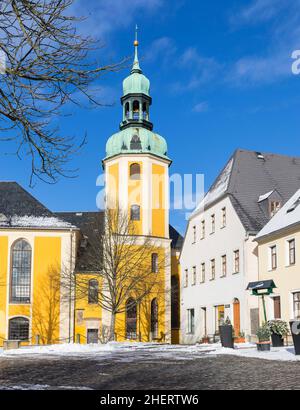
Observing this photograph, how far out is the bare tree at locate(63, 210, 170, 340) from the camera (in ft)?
144

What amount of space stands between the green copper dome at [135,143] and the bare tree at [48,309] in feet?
37.3

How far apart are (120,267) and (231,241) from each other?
35.2 ft

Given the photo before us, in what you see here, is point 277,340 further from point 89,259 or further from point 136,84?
point 136,84

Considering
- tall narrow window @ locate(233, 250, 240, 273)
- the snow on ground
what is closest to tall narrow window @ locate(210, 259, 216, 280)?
tall narrow window @ locate(233, 250, 240, 273)

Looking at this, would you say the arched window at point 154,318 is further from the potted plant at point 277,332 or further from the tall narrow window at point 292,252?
the potted plant at point 277,332

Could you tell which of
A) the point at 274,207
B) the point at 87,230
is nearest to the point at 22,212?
the point at 87,230

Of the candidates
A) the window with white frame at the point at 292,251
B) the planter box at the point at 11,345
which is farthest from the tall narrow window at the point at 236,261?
the planter box at the point at 11,345

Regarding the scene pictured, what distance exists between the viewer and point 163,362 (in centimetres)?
1872

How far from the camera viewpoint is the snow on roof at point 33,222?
48.7 meters

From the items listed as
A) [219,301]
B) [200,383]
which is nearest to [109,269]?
[219,301]

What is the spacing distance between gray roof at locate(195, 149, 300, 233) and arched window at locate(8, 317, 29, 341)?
56.6 ft

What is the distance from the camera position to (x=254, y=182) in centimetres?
3906
